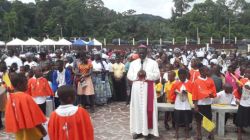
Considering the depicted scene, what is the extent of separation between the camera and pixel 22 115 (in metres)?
4.94

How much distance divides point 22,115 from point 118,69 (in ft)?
25.5

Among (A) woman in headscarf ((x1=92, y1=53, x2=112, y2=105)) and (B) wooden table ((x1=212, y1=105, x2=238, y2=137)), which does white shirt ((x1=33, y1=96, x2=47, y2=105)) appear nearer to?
(A) woman in headscarf ((x1=92, y1=53, x2=112, y2=105))

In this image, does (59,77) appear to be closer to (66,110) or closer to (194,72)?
(194,72)

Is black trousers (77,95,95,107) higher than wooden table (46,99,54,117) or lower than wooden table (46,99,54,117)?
lower

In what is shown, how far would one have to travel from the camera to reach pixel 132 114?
8.45m

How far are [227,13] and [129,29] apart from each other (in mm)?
16531

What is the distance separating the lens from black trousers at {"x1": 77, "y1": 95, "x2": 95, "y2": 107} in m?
11.4

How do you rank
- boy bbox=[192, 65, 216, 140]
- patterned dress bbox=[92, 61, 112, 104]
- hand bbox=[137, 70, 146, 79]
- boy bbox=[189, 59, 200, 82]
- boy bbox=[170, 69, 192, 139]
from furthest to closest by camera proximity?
patterned dress bbox=[92, 61, 112, 104] → boy bbox=[189, 59, 200, 82] → hand bbox=[137, 70, 146, 79] → boy bbox=[170, 69, 192, 139] → boy bbox=[192, 65, 216, 140]

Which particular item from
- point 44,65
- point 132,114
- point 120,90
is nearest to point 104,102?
point 120,90

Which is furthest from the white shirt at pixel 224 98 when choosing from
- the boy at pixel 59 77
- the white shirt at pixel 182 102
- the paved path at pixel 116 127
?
the boy at pixel 59 77

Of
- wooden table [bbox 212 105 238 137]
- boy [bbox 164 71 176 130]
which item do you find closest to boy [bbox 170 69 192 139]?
wooden table [bbox 212 105 238 137]

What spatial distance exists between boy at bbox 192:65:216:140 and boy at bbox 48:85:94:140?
358 cm

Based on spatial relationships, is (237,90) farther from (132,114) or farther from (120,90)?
(120,90)

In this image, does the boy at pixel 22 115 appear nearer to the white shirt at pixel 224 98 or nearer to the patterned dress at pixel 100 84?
the white shirt at pixel 224 98
